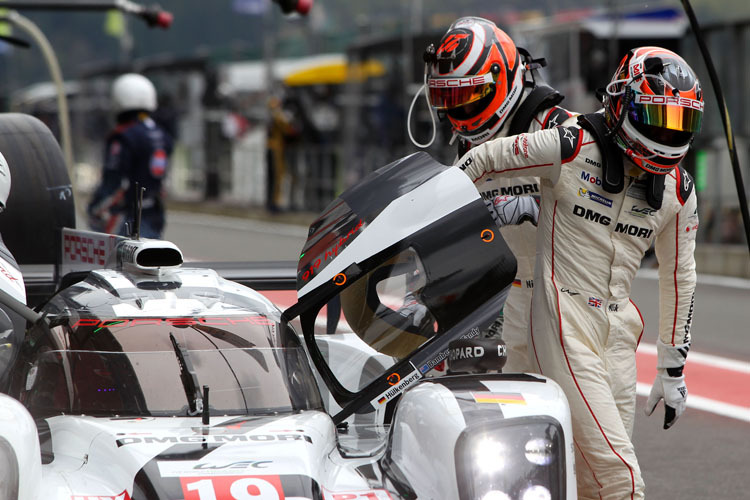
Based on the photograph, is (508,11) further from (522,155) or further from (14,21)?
(522,155)

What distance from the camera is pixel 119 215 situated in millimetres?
8945

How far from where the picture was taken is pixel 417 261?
14.4ft

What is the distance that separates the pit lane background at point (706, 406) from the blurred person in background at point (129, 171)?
193 centimetres

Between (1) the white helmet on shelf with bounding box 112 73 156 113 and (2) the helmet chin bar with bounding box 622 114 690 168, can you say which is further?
(1) the white helmet on shelf with bounding box 112 73 156 113

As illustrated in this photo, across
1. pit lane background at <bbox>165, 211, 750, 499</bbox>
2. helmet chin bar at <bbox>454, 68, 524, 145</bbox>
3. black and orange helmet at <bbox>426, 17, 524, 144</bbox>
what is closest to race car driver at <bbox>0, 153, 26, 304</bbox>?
pit lane background at <bbox>165, 211, 750, 499</bbox>

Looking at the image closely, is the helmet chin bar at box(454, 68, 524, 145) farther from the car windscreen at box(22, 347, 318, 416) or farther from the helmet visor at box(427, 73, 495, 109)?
the car windscreen at box(22, 347, 318, 416)

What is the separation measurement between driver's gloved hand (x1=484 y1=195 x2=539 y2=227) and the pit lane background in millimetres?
977

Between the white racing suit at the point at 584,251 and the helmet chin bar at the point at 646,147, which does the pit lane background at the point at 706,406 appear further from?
the helmet chin bar at the point at 646,147

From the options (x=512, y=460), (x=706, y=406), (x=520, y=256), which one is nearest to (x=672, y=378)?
(x=520, y=256)

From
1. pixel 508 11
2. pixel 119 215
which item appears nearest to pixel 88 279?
pixel 119 215

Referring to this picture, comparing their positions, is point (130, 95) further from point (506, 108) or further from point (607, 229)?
point (607, 229)

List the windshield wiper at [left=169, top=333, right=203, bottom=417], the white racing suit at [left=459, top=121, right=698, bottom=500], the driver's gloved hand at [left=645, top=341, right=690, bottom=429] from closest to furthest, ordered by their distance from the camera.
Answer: the windshield wiper at [left=169, top=333, right=203, bottom=417] < the white racing suit at [left=459, top=121, right=698, bottom=500] < the driver's gloved hand at [left=645, top=341, right=690, bottom=429]

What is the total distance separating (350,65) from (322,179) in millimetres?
2178

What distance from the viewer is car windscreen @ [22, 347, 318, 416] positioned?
4078 mm
